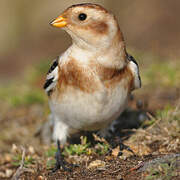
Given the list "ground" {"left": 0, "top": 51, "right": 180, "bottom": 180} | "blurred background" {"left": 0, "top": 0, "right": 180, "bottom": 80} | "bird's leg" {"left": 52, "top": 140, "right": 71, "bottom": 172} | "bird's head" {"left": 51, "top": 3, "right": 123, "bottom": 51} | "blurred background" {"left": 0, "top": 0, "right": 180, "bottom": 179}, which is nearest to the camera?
"ground" {"left": 0, "top": 51, "right": 180, "bottom": 180}

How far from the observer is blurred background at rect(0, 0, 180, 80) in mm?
11316

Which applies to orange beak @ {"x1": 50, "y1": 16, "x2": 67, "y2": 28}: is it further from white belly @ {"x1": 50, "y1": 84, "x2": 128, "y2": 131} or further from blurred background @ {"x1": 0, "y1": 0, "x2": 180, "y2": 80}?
blurred background @ {"x1": 0, "y1": 0, "x2": 180, "y2": 80}

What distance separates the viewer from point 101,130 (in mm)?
4656

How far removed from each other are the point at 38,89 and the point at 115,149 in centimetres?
315

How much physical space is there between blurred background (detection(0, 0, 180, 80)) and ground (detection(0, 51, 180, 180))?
3.68 meters

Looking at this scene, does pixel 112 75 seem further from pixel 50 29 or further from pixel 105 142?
pixel 50 29

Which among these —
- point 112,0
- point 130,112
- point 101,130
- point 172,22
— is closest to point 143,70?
point 130,112

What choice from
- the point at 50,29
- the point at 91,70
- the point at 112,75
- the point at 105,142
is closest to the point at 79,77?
the point at 91,70

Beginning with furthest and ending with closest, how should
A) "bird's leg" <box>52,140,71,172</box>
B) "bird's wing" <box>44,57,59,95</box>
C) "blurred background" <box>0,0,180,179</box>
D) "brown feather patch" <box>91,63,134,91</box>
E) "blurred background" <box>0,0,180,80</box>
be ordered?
"blurred background" <box>0,0,180,80</box>, "blurred background" <box>0,0,180,179</box>, "bird's wing" <box>44,57,59,95</box>, "bird's leg" <box>52,140,71,172</box>, "brown feather patch" <box>91,63,134,91</box>

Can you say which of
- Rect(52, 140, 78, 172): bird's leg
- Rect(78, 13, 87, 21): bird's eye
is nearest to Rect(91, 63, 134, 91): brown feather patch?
Rect(78, 13, 87, 21): bird's eye

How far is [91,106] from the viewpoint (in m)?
3.92

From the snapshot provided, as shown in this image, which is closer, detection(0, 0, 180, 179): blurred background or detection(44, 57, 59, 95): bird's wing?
detection(44, 57, 59, 95): bird's wing

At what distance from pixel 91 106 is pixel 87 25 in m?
0.84

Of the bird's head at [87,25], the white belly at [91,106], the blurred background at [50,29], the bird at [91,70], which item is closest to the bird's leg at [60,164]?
the bird at [91,70]
